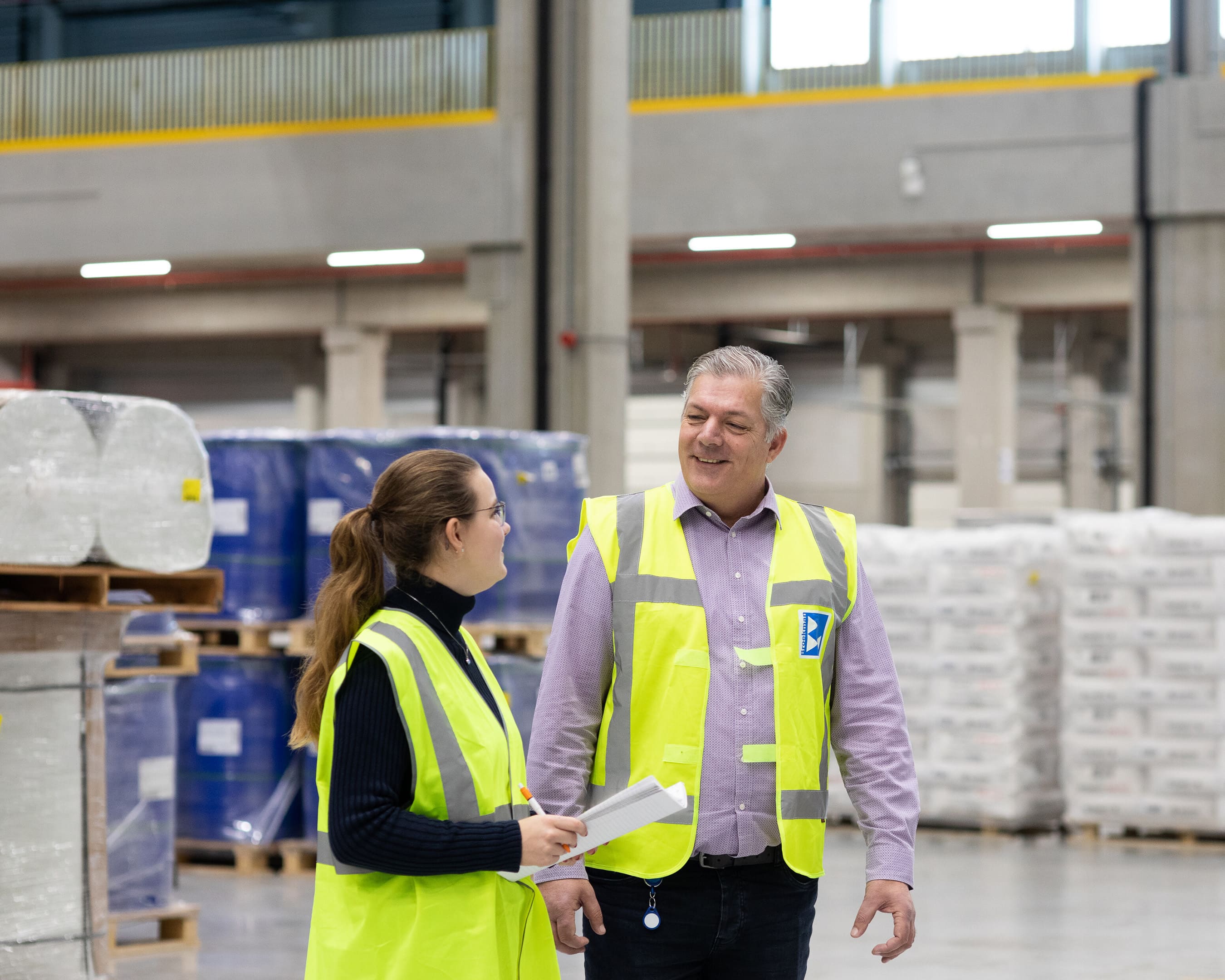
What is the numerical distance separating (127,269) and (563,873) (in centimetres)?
1748

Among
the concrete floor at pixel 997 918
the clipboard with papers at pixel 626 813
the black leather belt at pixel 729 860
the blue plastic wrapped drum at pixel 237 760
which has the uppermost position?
the clipboard with papers at pixel 626 813

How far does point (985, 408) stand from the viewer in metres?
19.2

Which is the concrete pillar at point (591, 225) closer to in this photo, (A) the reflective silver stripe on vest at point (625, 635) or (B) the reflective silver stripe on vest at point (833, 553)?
(B) the reflective silver stripe on vest at point (833, 553)

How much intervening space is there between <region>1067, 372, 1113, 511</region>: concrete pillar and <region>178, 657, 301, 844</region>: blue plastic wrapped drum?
1749cm

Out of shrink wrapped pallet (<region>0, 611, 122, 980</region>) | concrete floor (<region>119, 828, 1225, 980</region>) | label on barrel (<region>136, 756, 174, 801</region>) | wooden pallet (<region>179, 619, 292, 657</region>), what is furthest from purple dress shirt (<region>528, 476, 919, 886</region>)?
wooden pallet (<region>179, 619, 292, 657</region>)

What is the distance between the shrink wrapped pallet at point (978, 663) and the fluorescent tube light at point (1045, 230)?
6662 mm

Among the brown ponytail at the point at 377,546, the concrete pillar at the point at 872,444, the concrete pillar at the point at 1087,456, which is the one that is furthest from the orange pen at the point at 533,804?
the concrete pillar at the point at 1087,456

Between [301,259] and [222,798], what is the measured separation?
10702mm

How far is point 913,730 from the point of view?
10.1m

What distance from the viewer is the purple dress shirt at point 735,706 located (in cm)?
270

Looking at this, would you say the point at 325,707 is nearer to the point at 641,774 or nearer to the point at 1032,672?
the point at 641,774

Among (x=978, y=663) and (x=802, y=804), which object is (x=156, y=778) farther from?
(x=978, y=663)

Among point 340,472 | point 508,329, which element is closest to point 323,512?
point 340,472

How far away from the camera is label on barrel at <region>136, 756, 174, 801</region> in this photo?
6777 mm
